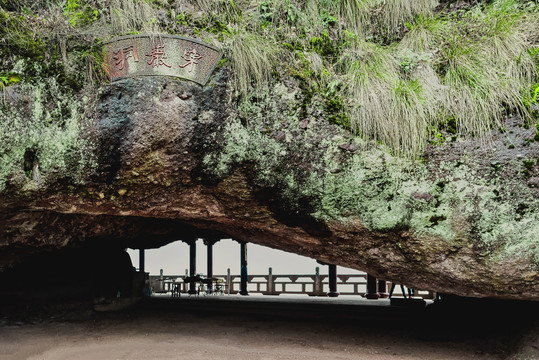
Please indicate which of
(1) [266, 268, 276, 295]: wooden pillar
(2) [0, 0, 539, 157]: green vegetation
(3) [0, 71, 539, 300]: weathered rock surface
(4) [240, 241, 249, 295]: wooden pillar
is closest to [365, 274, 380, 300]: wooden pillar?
(1) [266, 268, 276, 295]: wooden pillar

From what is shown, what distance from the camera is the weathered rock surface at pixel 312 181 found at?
387cm

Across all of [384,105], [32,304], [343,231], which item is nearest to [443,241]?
[343,231]

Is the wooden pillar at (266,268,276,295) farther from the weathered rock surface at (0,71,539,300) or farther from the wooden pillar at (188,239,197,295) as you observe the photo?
the weathered rock surface at (0,71,539,300)

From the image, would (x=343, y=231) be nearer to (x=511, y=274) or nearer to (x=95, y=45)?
(x=511, y=274)

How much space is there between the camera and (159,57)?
404 cm

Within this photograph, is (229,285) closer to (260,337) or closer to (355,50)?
(260,337)

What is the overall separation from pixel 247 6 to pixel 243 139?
1.57m

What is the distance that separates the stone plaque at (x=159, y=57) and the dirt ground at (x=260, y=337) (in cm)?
317

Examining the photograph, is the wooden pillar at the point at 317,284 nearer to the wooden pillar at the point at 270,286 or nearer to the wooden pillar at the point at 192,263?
the wooden pillar at the point at 270,286

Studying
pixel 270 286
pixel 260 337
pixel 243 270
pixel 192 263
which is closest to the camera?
pixel 260 337

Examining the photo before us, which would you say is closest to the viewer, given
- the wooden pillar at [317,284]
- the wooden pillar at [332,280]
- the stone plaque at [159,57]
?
the stone plaque at [159,57]

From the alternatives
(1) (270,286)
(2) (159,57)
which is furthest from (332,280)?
(2) (159,57)

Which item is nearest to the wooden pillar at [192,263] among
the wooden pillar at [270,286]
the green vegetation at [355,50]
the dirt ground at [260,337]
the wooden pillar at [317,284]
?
the wooden pillar at [270,286]

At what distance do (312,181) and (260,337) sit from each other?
98.0 inches
